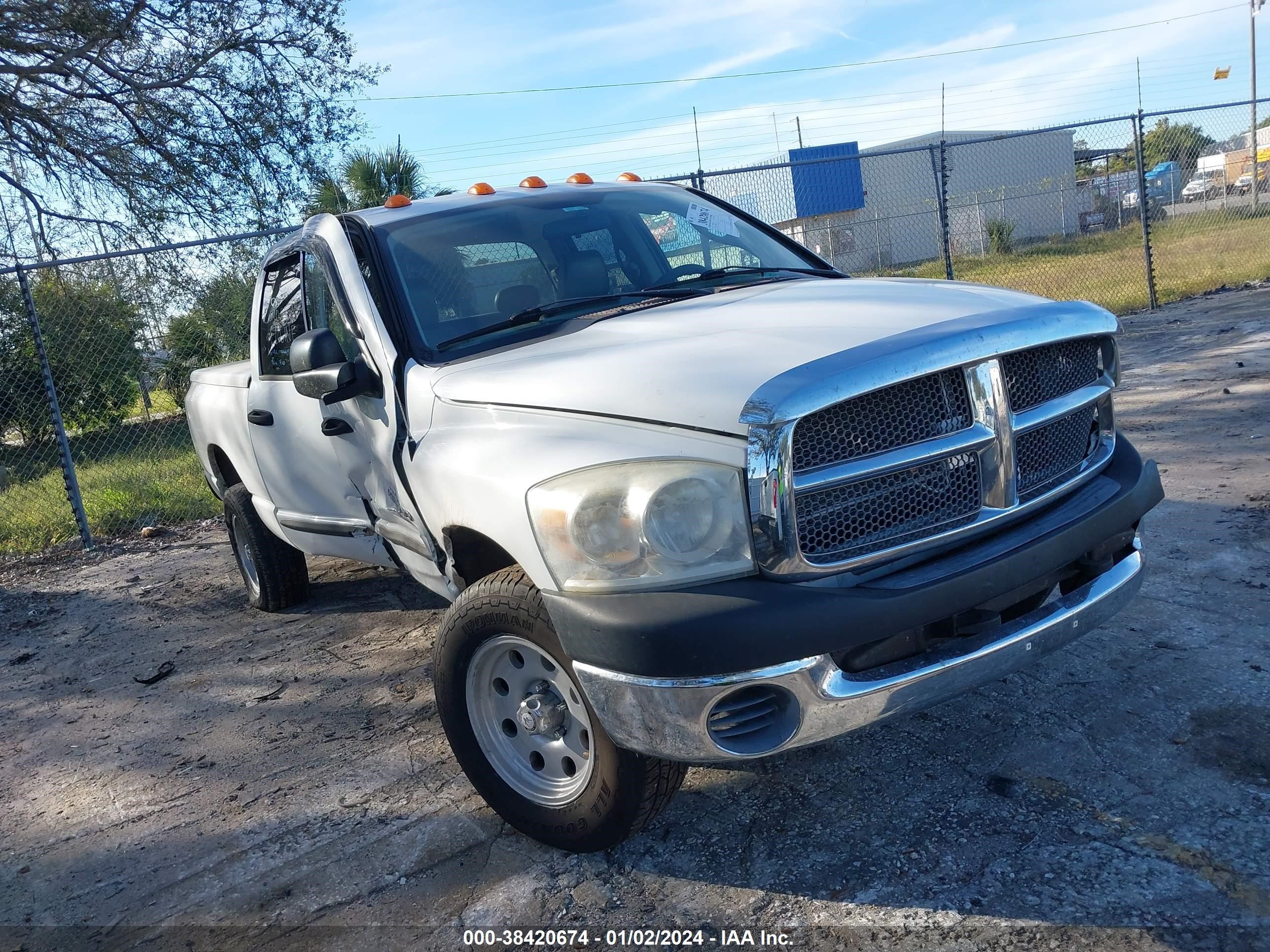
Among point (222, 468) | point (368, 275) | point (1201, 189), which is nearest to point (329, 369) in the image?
point (368, 275)

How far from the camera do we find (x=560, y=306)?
3.45 m

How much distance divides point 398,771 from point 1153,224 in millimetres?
19708

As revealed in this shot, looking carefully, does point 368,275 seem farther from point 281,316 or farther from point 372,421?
point 281,316

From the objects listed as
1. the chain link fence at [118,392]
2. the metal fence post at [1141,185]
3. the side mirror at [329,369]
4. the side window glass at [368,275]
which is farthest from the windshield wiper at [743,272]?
the metal fence post at [1141,185]

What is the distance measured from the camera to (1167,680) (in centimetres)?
333

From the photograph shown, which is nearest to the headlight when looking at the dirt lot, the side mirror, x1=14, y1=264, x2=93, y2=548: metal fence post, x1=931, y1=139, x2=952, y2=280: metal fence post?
the dirt lot

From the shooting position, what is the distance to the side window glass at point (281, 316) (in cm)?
448

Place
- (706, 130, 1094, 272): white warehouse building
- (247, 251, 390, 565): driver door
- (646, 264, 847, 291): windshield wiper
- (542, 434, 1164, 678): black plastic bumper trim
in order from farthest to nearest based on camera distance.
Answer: (706, 130, 1094, 272): white warehouse building → (247, 251, 390, 565): driver door → (646, 264, 847, 291): windshield wiper → (542, 434, 1164, 678): black plastic bumper trim

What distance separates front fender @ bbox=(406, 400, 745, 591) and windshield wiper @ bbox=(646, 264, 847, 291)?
3.27 ft

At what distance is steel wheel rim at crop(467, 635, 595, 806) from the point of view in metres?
2.68

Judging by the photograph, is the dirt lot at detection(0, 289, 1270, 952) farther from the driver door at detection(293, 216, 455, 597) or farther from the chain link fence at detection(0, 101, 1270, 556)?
the chain link fence at detection(0, 101, 1270, 556)

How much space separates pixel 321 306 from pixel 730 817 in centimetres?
264

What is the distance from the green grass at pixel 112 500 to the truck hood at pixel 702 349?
709cm

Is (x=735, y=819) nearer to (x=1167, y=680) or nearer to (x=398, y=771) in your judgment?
(x=398, y=771)
